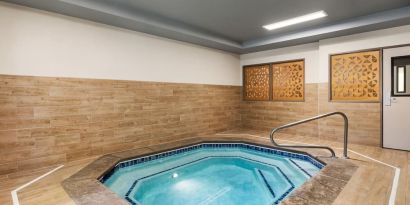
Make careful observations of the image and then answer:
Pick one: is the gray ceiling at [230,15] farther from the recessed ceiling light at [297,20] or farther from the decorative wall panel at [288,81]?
the decorative wall panel at [288,81]

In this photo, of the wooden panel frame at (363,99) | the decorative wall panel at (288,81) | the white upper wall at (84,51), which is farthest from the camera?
the decorative wall panel at (288,81)

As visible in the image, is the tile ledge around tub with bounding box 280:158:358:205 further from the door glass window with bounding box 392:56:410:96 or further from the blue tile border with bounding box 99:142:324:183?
the door glass window with bounding box 392:56:410:96

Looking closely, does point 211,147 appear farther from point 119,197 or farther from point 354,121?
point 354,121

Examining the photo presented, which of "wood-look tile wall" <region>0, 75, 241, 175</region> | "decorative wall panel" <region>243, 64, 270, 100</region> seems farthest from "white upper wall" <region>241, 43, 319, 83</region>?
"wood-look tile wall" <region>0, 75, 241, 175</region>

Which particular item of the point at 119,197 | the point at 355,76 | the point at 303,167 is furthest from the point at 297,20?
the point at 119,197

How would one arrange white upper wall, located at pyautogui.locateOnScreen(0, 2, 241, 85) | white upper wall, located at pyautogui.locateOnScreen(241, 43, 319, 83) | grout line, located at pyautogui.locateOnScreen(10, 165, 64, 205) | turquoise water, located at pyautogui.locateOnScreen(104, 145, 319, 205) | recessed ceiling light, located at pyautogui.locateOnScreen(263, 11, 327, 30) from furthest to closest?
white upper wall, located at pyautogui.locateOnScreen(241, 43, 319, 83)
recessed ceiling light, located at pyautogui.locateOnScreen(263, 11, 327, 30)
white upper wall, located at pyautogui.locateOnScreen(0, 2, 241, 85)
turquoise water, located at pyautogui.locateOnScreen(104, 145, 319, 205)
grout line, located at pyautogui.locateOnScreen(10, 165, 64, 205)

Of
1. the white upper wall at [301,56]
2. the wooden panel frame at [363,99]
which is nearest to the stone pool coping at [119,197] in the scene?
the wooden panel frame at [363,99]

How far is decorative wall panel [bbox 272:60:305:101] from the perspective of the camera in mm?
6164

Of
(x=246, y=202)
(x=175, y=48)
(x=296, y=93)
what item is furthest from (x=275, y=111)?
(x=246, y=202)

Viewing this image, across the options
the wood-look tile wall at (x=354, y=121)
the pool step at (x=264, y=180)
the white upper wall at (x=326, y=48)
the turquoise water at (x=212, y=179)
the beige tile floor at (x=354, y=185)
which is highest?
the white upper wall at (x=326, y=48)

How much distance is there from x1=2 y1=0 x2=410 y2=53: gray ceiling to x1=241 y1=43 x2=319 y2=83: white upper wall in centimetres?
40

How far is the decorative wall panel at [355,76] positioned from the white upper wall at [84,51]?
11.3 feet

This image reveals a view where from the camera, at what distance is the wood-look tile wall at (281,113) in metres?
5.93

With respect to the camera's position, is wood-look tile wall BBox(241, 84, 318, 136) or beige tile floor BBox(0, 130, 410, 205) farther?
wood-look tile wall BBox(241, 84, 318, 136)
